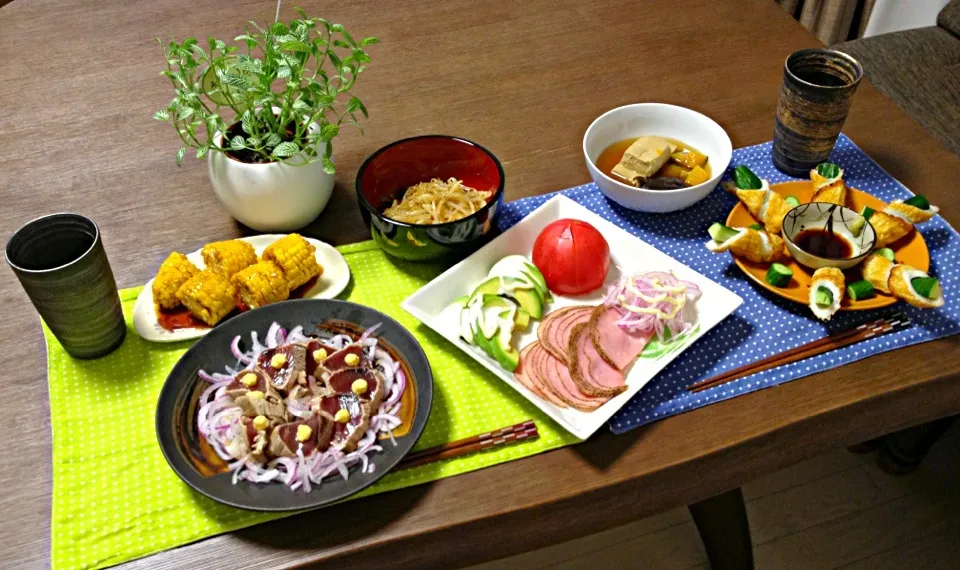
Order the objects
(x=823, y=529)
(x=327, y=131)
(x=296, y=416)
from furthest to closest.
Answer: (x=823, y=529) → (x=327, y=131) → (x=296, y=416)

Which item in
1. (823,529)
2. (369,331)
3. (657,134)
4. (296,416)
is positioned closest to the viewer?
(296,416)

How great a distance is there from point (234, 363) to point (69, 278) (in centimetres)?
24

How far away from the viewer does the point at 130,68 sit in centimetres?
175

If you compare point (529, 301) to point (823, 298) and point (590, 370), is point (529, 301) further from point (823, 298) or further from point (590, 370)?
point (823, 298)

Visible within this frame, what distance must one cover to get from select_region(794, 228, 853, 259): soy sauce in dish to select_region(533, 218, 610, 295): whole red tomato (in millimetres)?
324

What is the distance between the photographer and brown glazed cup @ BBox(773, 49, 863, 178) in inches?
54.6

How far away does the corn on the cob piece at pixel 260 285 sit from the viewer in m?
1.20

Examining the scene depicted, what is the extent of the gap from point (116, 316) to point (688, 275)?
0.87m

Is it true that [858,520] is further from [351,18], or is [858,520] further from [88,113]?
[88,113]

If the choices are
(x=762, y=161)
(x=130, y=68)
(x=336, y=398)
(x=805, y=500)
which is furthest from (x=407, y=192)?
(x=805, y=500)

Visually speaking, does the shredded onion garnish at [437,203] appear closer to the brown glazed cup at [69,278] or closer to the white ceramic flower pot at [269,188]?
the white ceramic flower pot at [269,188]

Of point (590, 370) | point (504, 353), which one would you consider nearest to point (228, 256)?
point (504, 353)

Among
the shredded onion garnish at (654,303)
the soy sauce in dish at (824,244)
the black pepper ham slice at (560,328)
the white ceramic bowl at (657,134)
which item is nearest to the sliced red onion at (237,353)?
the black pepper ham slice at (560,328)

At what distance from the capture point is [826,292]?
1.19 m
